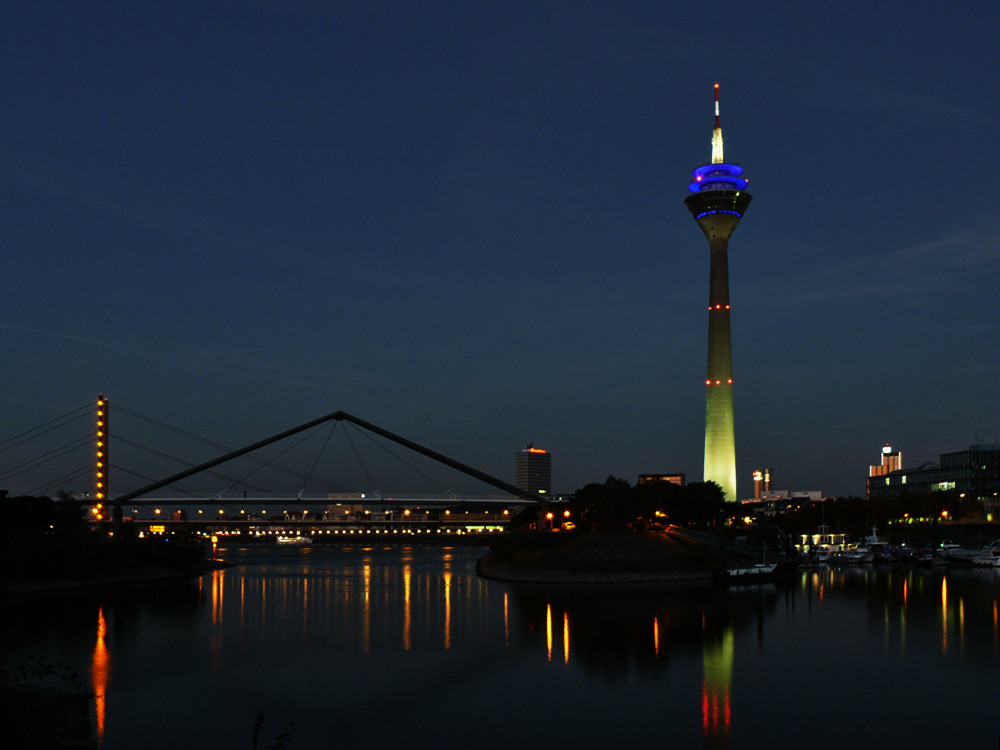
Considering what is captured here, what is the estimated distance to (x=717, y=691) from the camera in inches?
1169

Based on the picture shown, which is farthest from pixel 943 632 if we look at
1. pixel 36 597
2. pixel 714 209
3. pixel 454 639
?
pixel 714 209

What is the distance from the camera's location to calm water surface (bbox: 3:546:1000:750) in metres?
24.7

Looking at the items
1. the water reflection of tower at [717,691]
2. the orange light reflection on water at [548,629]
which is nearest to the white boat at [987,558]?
the orange light reflection on water at [548,629]

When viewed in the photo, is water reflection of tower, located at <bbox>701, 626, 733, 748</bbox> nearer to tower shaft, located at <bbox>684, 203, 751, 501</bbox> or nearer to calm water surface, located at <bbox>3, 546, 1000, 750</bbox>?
calm water surface, located at <bbox>3, 546, 1000, 750</bbox>

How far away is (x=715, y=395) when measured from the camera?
143 m

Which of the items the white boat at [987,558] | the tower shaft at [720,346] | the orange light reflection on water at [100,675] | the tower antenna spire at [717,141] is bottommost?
the white boat at [987,558]

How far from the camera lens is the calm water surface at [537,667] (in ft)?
81.0

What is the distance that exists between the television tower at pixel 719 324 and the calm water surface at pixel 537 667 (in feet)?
261

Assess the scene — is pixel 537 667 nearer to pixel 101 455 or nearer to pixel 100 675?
pixel 100 675

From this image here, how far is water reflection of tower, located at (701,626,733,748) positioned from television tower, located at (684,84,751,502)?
338 ft

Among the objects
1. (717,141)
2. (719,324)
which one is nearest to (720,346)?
(719,324)

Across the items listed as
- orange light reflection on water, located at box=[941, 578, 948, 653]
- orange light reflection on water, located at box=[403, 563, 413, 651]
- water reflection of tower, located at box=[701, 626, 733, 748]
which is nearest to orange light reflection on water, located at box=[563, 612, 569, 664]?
water reflection of tower, located at box=[701, 626, 733, 748]

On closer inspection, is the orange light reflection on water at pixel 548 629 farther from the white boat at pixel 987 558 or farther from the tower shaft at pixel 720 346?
the tower shaft at pixel 720 346

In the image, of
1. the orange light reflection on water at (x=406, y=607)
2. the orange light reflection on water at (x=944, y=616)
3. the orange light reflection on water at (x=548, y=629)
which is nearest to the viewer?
the orange light reflection on water at (x=548, y=629)
